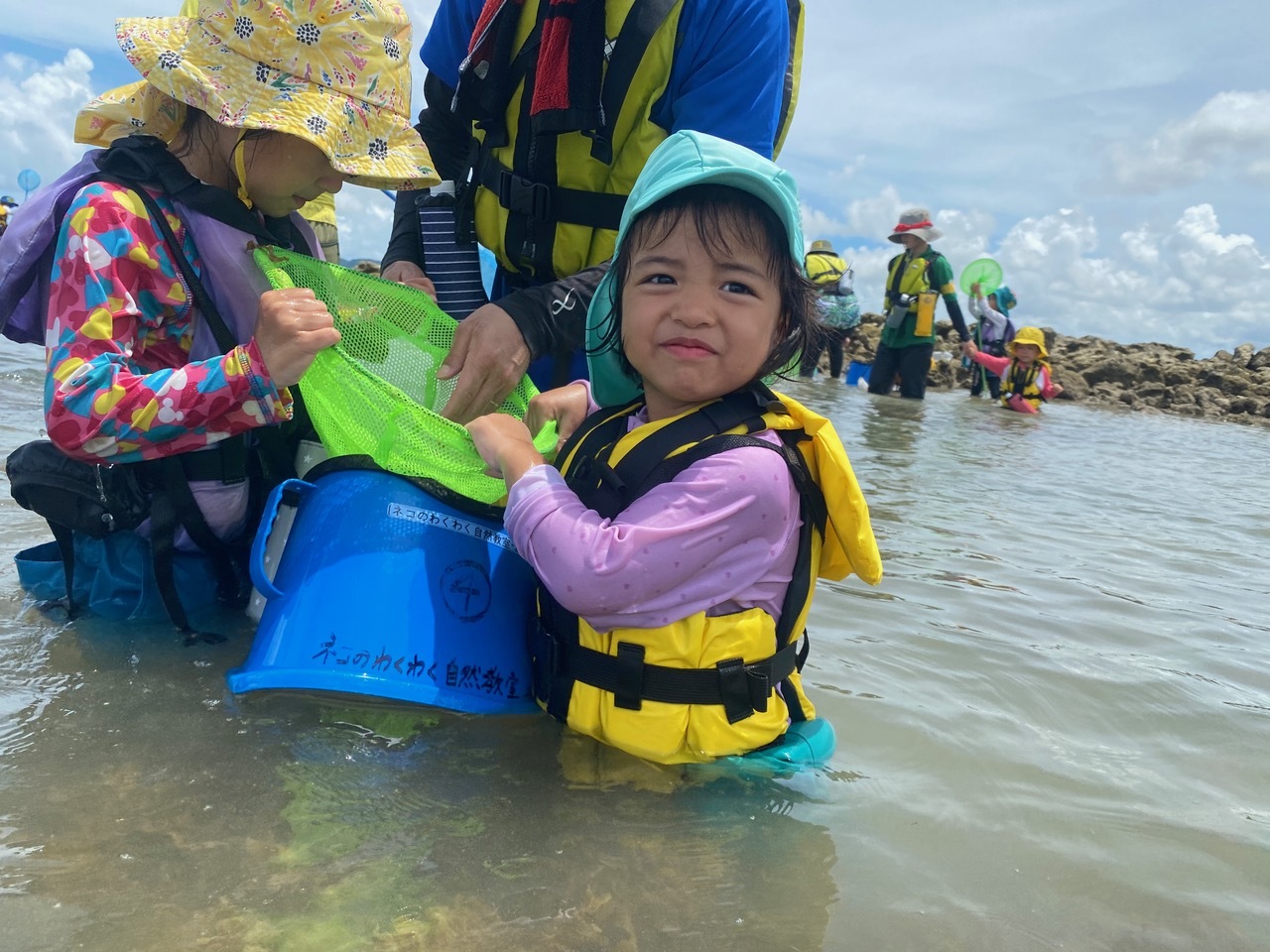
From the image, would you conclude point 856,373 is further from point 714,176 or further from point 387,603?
point 387,603

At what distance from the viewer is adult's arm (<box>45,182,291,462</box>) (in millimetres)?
1974

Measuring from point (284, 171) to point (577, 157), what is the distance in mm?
773

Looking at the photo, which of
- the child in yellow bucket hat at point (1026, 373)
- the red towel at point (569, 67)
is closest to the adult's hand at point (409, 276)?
the red towel at point (569, 67)

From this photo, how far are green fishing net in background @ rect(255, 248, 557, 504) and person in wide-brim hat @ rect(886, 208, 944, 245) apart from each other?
11.6 meters

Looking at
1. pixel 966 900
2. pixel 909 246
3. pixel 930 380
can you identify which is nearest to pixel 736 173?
pixel 966 900

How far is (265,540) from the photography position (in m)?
2.06

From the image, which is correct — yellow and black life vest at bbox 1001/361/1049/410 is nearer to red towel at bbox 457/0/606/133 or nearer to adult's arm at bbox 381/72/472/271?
adult's arm at bbox 381/72/472/271

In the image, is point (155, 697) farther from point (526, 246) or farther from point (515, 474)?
point (526, 246)

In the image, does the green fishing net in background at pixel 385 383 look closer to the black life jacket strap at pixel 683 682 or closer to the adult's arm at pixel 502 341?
the adult's arm at pixel 502 341

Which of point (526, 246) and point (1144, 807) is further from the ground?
point (526, 246)

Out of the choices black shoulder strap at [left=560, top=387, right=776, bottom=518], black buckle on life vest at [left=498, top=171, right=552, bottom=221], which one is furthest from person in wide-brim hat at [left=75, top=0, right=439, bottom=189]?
black shoulder strap at [left=560, top=387, right=776, bottom=518]

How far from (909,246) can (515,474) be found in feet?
39.4

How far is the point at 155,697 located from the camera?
203 cm

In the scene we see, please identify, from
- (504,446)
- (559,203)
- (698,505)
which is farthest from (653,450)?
(559,203)
